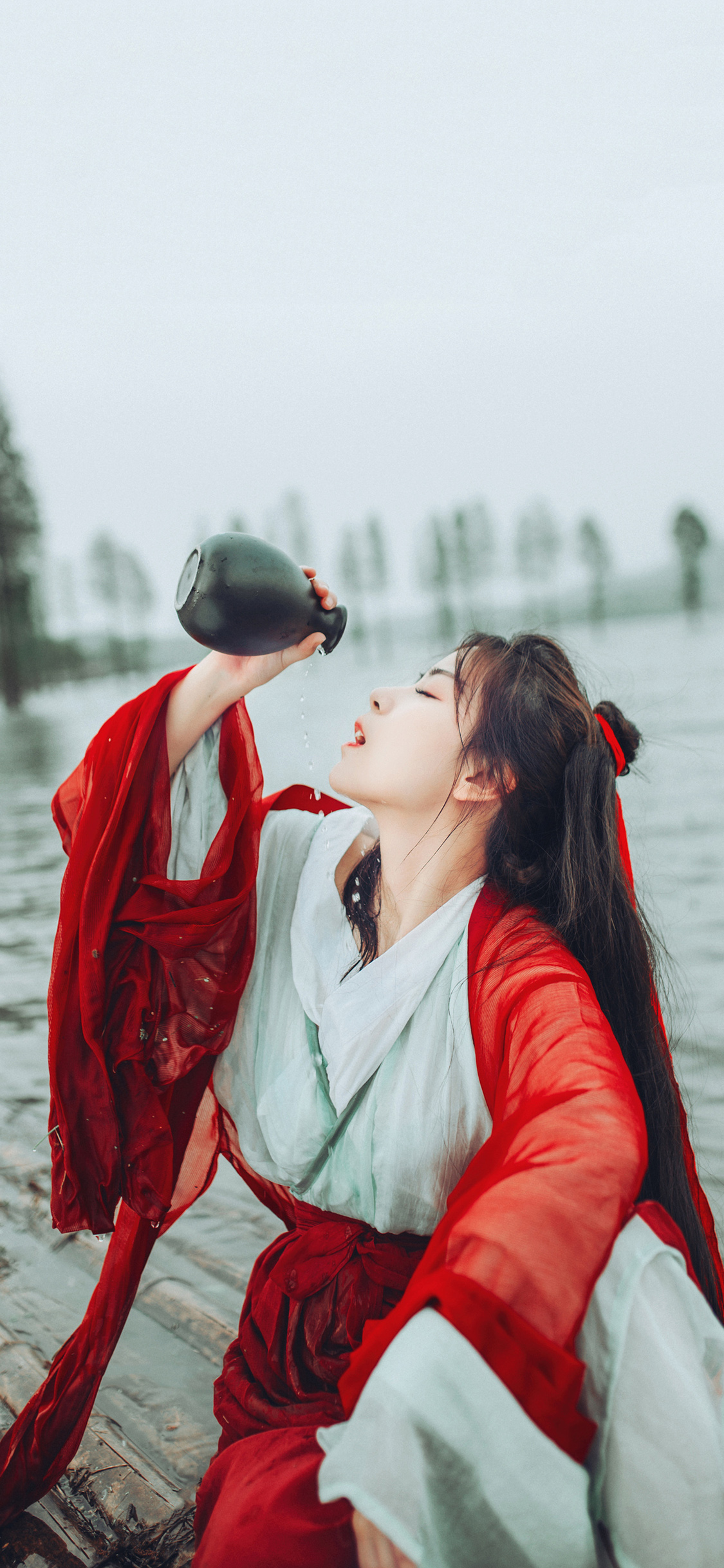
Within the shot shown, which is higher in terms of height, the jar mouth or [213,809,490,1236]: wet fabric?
the jar mouth

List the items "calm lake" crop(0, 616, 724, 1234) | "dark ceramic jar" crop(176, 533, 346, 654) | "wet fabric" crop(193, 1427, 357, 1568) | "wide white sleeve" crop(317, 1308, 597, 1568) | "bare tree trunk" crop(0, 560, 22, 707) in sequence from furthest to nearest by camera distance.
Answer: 1. "bare tree trunk" crop(0, 560, 22, 707)
2. "calm lake" crop(0, 616, 724, 1234)
3. "dark ceramic jar" crop(176, 533, 346, 654)
4. "wet fabric" crop(193, 1427, 357, 1568)
5. "wide white sleeve" crop(317, 1308, 597, 1568)

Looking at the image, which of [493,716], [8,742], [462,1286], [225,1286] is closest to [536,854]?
[493,716]

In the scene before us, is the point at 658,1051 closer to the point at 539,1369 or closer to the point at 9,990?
the point at 539,1369

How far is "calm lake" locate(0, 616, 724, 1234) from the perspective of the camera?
66.1 inches

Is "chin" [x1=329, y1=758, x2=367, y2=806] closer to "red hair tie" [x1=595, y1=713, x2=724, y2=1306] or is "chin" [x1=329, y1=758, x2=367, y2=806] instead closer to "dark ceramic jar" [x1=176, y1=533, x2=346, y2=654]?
"dark ceramic jar" [x1=176, y1=533, x2=346, y2=654]

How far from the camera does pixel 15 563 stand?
2183cm

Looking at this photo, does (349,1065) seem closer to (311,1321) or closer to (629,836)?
(311,1321)

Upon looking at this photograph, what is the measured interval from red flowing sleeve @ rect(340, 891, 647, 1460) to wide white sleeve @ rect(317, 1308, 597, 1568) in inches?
0.7

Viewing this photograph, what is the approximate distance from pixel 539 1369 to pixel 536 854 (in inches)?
29.4

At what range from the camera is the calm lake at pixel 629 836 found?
1.68m

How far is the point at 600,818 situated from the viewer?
1.41 m

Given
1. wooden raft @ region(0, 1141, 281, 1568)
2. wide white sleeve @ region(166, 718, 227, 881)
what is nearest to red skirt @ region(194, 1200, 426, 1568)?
wooden raft @ region(0, 1141, 281, 1568)

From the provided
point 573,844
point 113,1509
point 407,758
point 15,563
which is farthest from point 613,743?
point 15,563

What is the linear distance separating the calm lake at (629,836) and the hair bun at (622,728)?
0.03 metres
